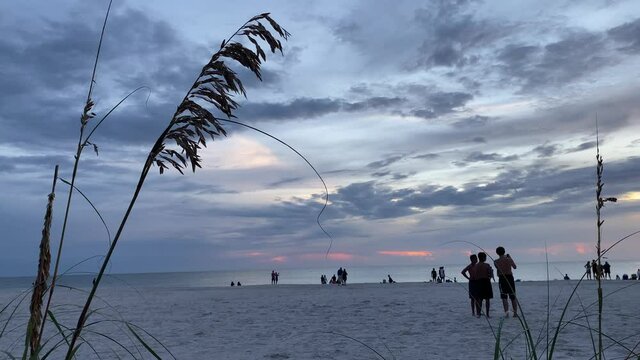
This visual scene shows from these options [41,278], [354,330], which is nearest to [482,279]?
[354,330]

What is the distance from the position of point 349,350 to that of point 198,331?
19.4 feet

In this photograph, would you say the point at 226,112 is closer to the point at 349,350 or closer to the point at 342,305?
the point at 349,350

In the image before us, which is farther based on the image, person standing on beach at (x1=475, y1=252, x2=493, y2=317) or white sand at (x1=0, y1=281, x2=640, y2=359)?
person standing on beach at (x1=475, y1=252, x2=493, y2=317)

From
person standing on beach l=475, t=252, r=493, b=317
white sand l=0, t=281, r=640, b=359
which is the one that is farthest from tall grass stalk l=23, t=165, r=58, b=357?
person standing on beach l=475, t=252, r=493, b=317

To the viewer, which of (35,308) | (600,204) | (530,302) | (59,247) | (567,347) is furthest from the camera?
(530,302)

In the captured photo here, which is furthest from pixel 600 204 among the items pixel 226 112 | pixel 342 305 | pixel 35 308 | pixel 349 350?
pixel 342 305

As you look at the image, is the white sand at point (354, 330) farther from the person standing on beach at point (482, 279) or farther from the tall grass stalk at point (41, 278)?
the tall grass stalk at point (41, 278)

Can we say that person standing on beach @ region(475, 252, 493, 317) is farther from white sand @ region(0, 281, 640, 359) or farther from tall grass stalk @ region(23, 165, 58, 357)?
tall grass stalk @ region(23, 165, 58, 357)

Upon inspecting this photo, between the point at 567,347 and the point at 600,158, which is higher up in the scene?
the point at 600,158

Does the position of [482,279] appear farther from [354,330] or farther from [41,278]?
[41,278]

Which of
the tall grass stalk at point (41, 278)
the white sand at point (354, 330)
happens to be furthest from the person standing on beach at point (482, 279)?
the tall grass stalk at point (41, 278)

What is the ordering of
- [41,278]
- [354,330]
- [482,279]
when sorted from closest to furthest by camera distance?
[41,278] → [354,330] → [482,279]

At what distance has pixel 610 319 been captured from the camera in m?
15.9

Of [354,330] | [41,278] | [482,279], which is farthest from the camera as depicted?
[482,279]
